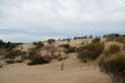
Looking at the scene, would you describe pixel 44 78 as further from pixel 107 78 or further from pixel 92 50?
pixel 92 50

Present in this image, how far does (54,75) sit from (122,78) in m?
4.12

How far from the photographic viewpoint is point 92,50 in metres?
18.6

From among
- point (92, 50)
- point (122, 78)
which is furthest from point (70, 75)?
point (92, 50)

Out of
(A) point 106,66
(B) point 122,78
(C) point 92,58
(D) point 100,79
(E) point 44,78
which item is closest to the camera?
(B) point 122,78

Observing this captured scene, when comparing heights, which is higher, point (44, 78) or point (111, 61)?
point (111, 61)

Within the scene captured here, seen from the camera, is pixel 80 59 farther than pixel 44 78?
Yes

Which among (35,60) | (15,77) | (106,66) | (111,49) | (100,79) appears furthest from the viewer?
(35,60)

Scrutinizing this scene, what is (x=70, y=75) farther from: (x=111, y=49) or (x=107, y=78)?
(x=111, y=49)

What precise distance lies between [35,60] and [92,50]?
4.99 metres

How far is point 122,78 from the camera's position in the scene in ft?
36.1

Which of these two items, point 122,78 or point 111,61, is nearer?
point 122,78

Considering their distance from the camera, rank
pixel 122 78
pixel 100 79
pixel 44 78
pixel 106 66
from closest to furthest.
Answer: pixel 122 78 → pixel 100 79 → pixel 106 66 → pixel 44 78

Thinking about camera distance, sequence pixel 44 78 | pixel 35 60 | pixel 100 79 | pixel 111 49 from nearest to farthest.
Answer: pixel 100 79 → pixel 44 78 → pixel 111 49 → pixel 35 60

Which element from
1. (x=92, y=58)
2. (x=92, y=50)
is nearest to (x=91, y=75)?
(x=92, y=58)
